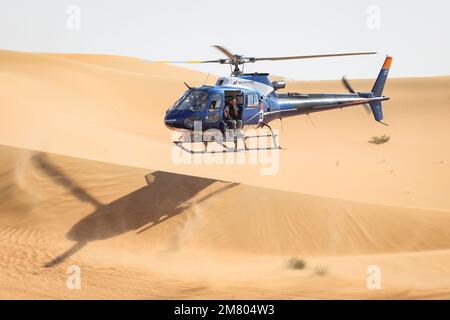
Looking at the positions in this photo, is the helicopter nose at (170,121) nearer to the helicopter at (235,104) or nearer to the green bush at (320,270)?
the helicopter at (235,104)

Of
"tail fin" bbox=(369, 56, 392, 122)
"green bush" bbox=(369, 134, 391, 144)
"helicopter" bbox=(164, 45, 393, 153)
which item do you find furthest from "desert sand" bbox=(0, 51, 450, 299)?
"green bush" bbox=(369, 134, 391, 144)

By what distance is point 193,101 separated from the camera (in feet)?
43.9

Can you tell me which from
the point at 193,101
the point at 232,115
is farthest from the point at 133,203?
the point at 232,115

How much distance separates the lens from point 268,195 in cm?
1313

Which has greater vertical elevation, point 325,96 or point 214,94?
point 325,96

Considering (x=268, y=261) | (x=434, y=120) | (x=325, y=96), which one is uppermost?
(x=434, y=120)

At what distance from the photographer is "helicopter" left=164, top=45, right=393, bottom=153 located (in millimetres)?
13312

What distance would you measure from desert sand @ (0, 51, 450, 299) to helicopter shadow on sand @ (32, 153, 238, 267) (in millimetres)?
38

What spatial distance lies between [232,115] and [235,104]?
326mm

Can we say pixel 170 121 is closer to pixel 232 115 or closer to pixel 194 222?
pixel 232 115

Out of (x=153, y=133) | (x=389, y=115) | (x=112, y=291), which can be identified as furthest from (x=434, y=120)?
(x=112, y=291)

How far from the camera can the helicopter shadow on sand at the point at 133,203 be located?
11953mm

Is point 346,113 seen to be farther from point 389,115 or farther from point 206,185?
point 206,185
